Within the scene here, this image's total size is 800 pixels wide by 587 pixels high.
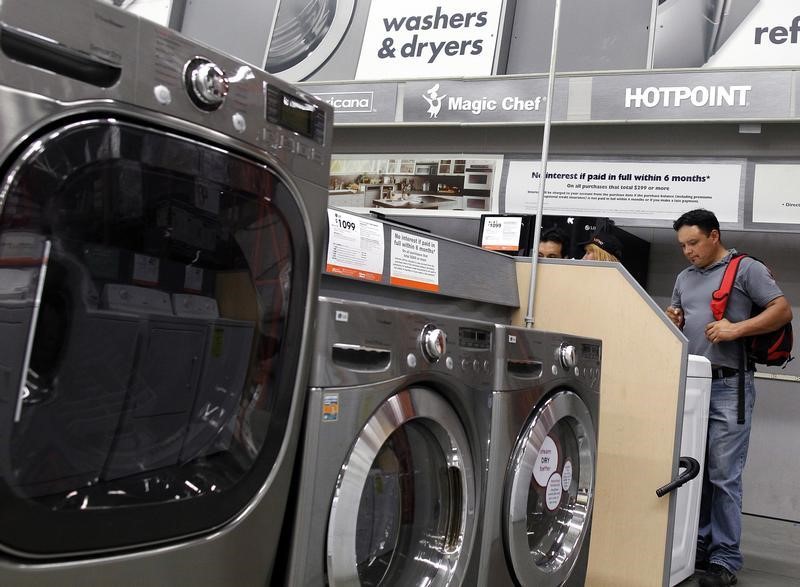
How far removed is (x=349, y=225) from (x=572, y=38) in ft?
12.8

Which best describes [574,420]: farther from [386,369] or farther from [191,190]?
[191,190]

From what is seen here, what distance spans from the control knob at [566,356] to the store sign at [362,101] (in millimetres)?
3558

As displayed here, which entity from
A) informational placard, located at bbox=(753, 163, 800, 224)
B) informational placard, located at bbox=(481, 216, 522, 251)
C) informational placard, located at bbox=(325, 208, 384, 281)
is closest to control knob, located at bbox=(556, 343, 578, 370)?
informational placard, located at bbox=(325, 208, 384, 281)

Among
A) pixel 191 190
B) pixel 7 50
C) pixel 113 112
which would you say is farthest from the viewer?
pixel 191 190

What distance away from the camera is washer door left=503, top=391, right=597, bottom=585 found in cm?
182

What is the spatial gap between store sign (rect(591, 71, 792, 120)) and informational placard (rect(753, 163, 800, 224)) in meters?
0.36

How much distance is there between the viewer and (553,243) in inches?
168

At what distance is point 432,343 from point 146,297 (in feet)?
2.02

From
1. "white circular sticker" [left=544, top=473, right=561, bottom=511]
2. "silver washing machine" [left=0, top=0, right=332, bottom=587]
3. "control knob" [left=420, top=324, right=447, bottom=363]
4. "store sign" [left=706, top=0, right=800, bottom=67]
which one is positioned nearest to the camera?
"silver washing machine" [left=0, top=0, right=332, bottom=587]

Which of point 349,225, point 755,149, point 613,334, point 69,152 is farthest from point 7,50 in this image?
point 755,149

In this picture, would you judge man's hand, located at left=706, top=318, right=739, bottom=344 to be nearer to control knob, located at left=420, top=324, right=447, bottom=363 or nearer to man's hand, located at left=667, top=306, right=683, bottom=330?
man's hand, located at left=667, top=306, right=683, bottom=330

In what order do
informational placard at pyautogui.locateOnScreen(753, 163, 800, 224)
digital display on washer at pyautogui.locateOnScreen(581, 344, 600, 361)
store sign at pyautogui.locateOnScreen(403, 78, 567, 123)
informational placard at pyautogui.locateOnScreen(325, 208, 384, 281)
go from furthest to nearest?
1. store sign at pyautogui.locateOnScreen(403, 78, 567, 123)
2. informational placard at pyautogui.locateOnScreen(753, 163, 800, 224)
3. digital display on washer at pyautogui.locateOnScreen(581, 344, 600, 361)
4. informational placard at pyautogui.locateOnScreen(325, 208, 384, 281)

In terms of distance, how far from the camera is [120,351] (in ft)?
3.28

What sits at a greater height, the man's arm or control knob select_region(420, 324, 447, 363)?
the man's arm
